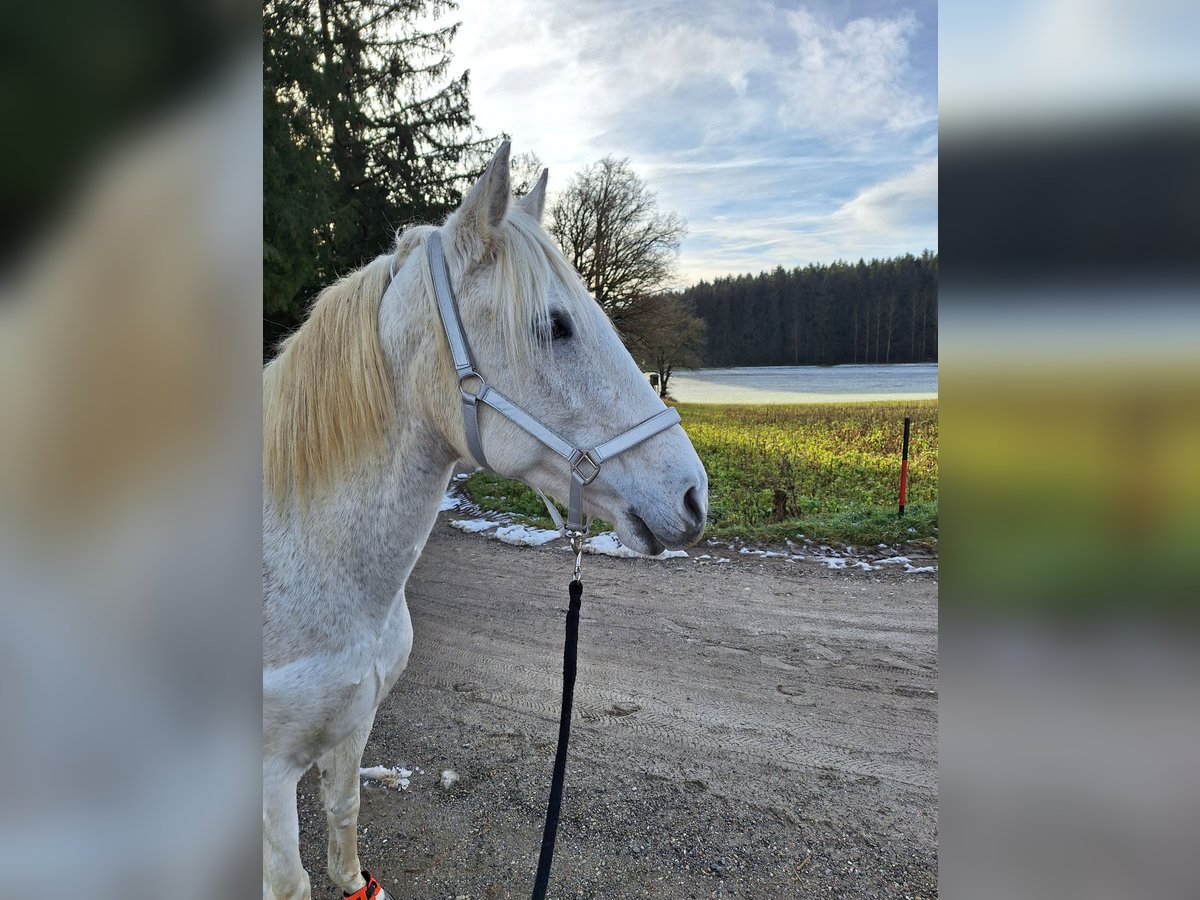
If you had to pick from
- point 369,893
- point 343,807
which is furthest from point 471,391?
point 369,893

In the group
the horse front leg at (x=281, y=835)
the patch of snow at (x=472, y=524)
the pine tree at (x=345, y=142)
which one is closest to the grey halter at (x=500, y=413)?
the horse front leg at (x=281, y=835)

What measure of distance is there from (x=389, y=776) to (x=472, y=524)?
134 inches

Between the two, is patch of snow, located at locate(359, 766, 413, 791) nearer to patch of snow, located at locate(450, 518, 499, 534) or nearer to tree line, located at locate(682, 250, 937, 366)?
patch of snow, located at locate(450, 518, 499, 534)

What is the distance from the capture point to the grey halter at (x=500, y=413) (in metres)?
1.26

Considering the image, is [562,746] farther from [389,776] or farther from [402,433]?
[389,776]

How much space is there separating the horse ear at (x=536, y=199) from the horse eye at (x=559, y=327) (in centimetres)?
33

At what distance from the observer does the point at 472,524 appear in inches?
227

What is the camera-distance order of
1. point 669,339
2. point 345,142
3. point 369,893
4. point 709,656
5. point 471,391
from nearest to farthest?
point 471,391, point 369,893, point 709,656, point 345,142, point 669,339

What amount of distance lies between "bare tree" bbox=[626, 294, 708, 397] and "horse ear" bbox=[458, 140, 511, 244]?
4858mm

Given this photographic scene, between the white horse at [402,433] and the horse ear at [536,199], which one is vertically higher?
the horse ear at [536,199]

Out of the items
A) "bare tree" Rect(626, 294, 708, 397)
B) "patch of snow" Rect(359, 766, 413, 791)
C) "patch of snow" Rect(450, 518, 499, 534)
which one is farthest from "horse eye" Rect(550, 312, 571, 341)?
"bare tree" Rect(626, 294, 708, 397)
